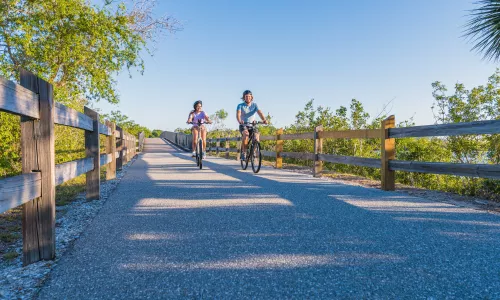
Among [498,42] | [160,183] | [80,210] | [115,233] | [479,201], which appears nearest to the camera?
[115,233]

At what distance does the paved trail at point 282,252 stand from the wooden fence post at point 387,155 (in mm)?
1346

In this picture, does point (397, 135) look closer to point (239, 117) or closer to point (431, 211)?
point (431, 211)

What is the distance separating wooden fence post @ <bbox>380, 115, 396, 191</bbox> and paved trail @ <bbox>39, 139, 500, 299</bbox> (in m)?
1.35

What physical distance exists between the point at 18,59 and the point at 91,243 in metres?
12.4

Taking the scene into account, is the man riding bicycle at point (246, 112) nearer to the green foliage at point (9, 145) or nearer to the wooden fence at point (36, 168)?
the green foliage at point (9, 145)

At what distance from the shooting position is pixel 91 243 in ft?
9.81

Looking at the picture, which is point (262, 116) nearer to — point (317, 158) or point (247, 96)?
point (247, 96)

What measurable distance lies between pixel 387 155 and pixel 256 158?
3634 millimetres

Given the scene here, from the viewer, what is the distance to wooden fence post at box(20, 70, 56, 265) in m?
2.59

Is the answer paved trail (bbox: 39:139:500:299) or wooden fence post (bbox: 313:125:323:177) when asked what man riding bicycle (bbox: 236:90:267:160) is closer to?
wooden fence post (bbox: 313:125:323:177)

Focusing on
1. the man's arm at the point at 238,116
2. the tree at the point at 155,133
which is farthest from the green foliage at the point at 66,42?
the tree at the point at 155,133

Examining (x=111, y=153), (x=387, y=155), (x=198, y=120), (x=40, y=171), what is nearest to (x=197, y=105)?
(x=198, y=120)

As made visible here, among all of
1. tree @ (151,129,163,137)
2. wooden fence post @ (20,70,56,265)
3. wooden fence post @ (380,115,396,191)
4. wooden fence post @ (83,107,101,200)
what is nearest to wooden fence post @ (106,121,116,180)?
wooden fence post @ (83,107,101,200)

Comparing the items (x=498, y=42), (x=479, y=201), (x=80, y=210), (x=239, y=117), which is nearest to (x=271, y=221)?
(x=80, y=210)
